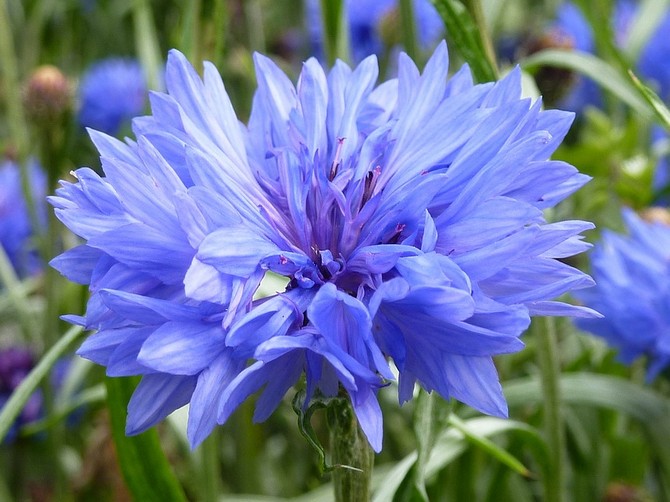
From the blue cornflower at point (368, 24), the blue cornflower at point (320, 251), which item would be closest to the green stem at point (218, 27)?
the blue cornflower at point (320, 251)

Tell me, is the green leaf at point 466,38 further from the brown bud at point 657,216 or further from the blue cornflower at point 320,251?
the brown bud at point 657,216

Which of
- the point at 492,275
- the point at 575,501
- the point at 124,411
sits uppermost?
the point at 492,275

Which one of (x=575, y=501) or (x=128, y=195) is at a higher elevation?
(x=128, y=195)

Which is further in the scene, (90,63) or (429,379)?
(90,63)

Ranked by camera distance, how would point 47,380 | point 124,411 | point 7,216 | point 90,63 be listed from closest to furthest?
point 124,411
point 47,380
point 7,216
point 90,63

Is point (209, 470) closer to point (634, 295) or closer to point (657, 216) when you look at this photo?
point (634, 295)

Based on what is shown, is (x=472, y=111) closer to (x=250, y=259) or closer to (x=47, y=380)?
(x=250, y=259)

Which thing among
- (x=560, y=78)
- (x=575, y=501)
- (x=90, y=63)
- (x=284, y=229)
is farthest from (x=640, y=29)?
(x=90, y=63)
